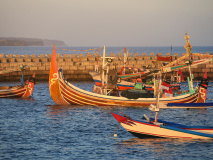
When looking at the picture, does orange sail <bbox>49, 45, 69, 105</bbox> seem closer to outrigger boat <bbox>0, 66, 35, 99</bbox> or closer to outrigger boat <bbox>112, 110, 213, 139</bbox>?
outrigger boat <bbox>0, 66, 35, 99</bbox>

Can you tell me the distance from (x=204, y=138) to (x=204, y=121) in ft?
27.6

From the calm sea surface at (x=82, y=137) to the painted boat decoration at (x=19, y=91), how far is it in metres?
6.24

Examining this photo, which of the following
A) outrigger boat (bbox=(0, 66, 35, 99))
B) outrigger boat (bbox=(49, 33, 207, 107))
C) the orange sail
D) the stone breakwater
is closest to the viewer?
outrigger boat (bbox=(49, 33, 207, 107))

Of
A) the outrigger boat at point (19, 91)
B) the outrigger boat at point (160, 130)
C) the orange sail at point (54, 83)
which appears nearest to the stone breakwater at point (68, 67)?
the outrigger boat at point (19, 91)

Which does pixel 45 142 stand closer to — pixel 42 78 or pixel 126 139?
pixel 126 139

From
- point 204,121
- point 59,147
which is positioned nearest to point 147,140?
point 59,147

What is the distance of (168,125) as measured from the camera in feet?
93.1

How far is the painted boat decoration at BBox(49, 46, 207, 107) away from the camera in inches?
1571

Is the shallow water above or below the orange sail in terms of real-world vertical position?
below

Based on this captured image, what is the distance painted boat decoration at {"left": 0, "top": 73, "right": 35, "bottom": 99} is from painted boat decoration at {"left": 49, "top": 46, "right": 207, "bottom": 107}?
834cm

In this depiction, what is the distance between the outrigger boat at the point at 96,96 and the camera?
39.9 m

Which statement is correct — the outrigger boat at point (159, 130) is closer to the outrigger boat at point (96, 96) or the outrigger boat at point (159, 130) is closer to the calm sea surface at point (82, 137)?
the calm sea surface at point (82, 137)

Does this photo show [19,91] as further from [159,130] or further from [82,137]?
[159,130]

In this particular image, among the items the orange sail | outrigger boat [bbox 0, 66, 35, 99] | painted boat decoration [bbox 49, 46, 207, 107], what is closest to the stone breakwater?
outrigger boat [bbox 0, 66, 35, 99]
